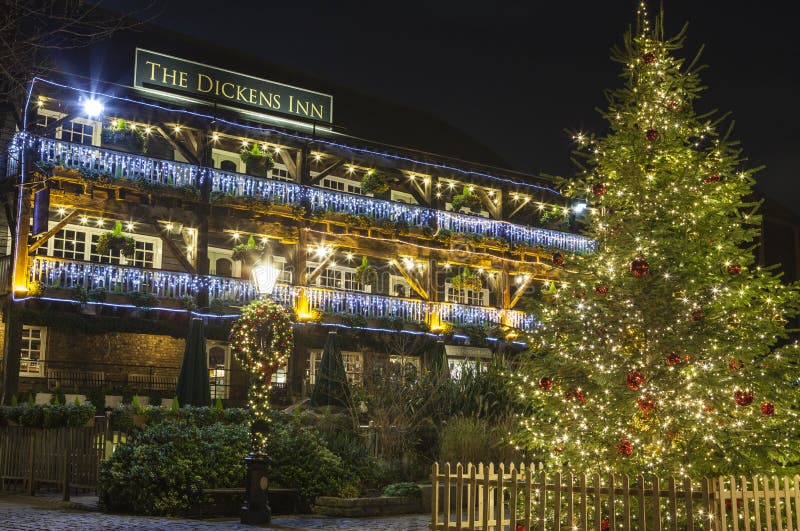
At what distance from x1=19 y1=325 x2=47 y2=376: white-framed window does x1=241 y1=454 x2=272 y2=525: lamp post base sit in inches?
482

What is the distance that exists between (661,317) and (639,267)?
808 mm

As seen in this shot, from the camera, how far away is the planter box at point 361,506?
1393 cm

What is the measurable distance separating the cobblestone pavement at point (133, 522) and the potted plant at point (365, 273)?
13532mm

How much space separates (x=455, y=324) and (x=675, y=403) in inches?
728

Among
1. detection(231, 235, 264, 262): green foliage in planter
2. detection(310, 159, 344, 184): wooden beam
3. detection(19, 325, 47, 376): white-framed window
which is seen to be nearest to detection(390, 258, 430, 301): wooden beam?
detection(310, 159, 344, 184): wooden beam

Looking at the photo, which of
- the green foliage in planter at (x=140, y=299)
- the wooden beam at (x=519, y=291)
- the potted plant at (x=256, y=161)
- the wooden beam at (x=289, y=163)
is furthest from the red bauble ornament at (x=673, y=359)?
the wooden beam at (x=519, y=291)

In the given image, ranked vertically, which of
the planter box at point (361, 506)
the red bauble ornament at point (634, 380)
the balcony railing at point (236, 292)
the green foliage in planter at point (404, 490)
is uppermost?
the balcony railing at point (236, 292)

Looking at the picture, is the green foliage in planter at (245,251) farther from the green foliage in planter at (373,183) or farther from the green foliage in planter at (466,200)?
the green foliage in planter at (466,200)

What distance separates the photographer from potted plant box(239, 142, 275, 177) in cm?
2522

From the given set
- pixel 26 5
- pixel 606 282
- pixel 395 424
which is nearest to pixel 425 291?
pixel 395 424

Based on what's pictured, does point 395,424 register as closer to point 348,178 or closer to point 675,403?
point 675,403

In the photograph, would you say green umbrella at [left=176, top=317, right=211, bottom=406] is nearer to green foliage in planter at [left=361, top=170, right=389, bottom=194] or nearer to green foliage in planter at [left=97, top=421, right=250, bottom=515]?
green foliage in planter at [left=97, top=421, right=250, bottom=515]

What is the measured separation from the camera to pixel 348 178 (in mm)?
29953

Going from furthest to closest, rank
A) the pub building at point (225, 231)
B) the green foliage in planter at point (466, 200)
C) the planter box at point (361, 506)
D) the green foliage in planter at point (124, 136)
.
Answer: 1. the green foliage in planter at point (466, 200)
2. the green foliage in planter at point (124, 136)
3. the pub building at point (225, 231)
4. the planter box at point (361, 506)
